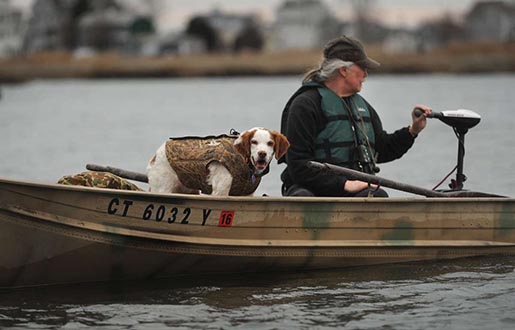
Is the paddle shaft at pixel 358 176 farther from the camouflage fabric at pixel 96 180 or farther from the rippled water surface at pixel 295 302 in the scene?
the camouflage fabric at pixel 96 180

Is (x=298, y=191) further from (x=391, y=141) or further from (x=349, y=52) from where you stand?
(x=349, y=52)

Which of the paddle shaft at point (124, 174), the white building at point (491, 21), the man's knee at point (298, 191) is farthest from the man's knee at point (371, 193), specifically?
the white building at point (491, 21)

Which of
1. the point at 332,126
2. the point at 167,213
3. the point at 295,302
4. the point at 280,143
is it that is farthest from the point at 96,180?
the point at 332,126

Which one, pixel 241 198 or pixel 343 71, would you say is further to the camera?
pixel 343 71

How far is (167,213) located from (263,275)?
1185mm

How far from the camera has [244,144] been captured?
334 inches

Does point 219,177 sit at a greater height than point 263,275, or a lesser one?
greater

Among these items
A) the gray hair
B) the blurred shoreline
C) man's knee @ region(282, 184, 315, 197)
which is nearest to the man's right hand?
man's knee @ region(282, 184, 315, 197)

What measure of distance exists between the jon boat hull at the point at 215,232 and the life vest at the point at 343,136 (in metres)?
0.54

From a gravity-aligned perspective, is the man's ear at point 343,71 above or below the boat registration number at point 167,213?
above

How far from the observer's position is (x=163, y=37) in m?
114

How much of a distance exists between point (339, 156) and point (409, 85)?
48183mm

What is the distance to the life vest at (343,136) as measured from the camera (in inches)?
364

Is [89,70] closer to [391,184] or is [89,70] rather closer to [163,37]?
[163,37]
